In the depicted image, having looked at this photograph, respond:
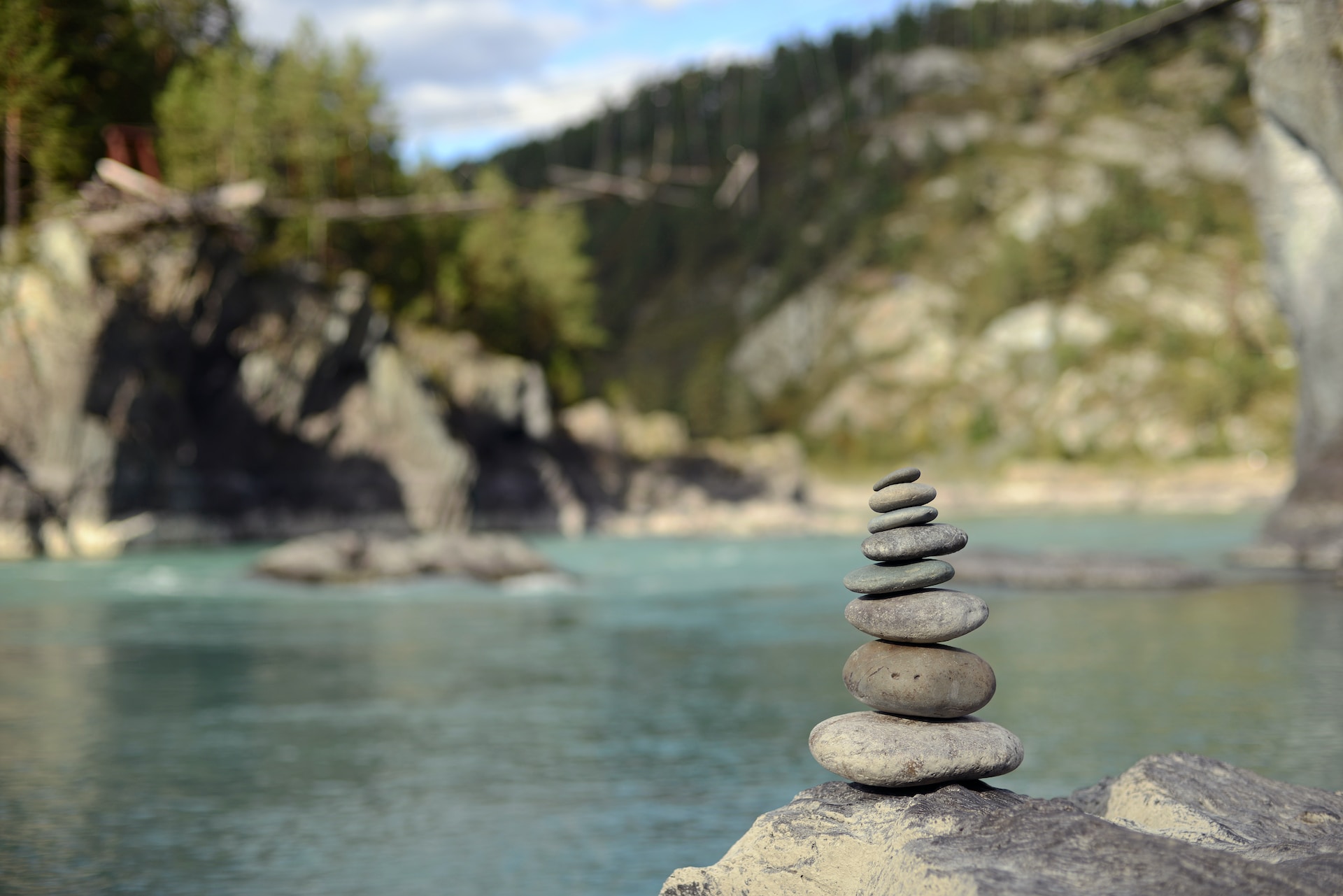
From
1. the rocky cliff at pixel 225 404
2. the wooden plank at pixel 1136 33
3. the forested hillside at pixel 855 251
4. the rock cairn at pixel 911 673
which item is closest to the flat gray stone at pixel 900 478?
the rock cairn at pixel 911 673

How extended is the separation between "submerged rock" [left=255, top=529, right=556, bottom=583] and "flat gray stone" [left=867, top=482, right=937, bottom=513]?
33.9 m

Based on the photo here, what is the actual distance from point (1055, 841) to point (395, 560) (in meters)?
37.8

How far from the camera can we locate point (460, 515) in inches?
2785

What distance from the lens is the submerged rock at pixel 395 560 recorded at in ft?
137

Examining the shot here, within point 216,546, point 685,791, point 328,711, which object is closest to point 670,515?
point 216,546

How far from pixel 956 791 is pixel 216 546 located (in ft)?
185

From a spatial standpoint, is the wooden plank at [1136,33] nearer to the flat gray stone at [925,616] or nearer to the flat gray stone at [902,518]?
the flat gray stone at [902,518]

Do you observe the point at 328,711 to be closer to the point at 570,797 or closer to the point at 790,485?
the point at 570,797

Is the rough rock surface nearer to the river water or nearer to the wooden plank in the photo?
the river water

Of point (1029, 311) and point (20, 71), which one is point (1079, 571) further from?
point (1029, 311)

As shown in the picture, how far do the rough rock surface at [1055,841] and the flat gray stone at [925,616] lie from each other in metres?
1.14

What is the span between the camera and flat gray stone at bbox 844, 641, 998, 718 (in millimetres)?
9094

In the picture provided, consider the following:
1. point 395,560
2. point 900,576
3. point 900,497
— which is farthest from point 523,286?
point 900,576

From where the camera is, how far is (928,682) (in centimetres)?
909
